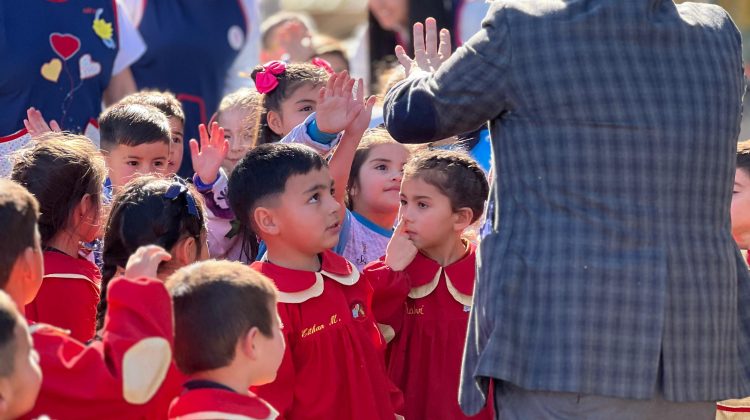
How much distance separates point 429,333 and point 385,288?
26 cm

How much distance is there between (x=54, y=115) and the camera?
201 inches

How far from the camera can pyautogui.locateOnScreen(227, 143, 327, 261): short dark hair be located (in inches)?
144

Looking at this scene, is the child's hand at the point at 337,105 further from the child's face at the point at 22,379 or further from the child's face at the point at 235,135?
the child's face at the point at 22,379

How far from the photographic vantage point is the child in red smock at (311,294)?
3.48m

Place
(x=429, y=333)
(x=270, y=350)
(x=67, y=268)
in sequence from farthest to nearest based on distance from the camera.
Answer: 1. (x=429, y=333)
2. (x=67, y=268)
3. (x=270, y=350)

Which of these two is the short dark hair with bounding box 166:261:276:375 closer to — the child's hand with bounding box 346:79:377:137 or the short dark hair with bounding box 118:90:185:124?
the child's hand with bounding box 346:79:377:137

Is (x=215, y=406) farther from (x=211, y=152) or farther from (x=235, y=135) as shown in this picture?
(x=235, y=135)

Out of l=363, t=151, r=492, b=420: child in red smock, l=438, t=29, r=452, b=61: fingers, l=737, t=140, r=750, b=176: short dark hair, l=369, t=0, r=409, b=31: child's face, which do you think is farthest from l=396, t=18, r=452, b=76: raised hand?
l=369, t=0, r=409, b=31: child's face

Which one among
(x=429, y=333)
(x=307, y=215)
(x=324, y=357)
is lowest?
(x=429, y=333)

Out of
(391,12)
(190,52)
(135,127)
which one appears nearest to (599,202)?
(135,127)

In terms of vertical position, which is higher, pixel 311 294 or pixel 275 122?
pixel 275 122

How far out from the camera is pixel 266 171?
12.0 feet

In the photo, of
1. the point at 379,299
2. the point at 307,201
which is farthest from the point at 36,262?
the point at 379,299

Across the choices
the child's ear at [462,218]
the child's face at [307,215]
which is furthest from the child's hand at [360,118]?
the child's ear at [462,218]
